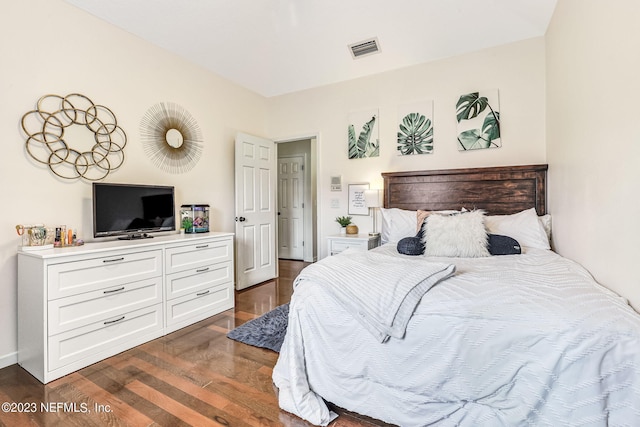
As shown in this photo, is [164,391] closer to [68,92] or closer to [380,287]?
[380,287]

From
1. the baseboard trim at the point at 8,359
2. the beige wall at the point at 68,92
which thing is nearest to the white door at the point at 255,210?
the beige wall at the point at 68,92

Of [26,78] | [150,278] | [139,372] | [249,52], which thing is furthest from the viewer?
[249,52]

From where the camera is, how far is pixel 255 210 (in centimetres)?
425

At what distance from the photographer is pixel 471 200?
11.1ft

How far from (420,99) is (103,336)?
391cm

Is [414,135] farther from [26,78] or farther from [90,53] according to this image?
[26,78]

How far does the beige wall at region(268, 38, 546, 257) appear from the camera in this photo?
321 centimetres

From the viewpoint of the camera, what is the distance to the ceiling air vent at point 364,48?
11.4ft

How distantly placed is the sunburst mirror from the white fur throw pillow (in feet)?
8.96

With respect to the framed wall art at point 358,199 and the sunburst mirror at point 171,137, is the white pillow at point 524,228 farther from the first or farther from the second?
the sunburst mirror at point 171,137

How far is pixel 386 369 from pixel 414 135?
9.63 ft

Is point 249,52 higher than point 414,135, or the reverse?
point 249,52

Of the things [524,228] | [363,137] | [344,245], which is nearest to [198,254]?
[344,245]

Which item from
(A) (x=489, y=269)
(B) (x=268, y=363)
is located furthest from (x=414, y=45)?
(B) (x=268, y=363)
